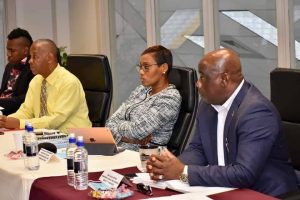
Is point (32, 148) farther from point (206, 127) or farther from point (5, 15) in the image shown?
point (5, 15)

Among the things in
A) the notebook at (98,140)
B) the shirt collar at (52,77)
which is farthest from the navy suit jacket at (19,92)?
the notebook at (98,140)

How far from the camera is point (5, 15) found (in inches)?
259

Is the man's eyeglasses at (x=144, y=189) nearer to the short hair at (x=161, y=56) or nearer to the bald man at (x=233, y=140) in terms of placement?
the bald man at (x=233, y=140)

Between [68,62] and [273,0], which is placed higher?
[273,0]

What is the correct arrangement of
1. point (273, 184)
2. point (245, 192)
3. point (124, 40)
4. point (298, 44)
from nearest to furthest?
point (245, 192)
point (273, 184)
point (298, 44)
point (124, 40)

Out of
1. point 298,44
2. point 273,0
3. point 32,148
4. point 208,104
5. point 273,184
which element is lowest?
point 273,184

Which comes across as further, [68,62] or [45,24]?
[45,24]

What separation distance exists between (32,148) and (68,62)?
1.86 metres

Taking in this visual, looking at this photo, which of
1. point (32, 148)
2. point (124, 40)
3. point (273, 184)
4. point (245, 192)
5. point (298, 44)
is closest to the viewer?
point (245, 192)

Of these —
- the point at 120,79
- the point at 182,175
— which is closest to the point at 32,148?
the point at 182,175

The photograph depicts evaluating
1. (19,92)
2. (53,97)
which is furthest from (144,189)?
(19,92)

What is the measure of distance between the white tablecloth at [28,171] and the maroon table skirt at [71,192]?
0.06m

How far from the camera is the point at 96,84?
4016 mm

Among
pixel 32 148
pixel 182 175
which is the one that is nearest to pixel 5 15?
pixel 32 148
